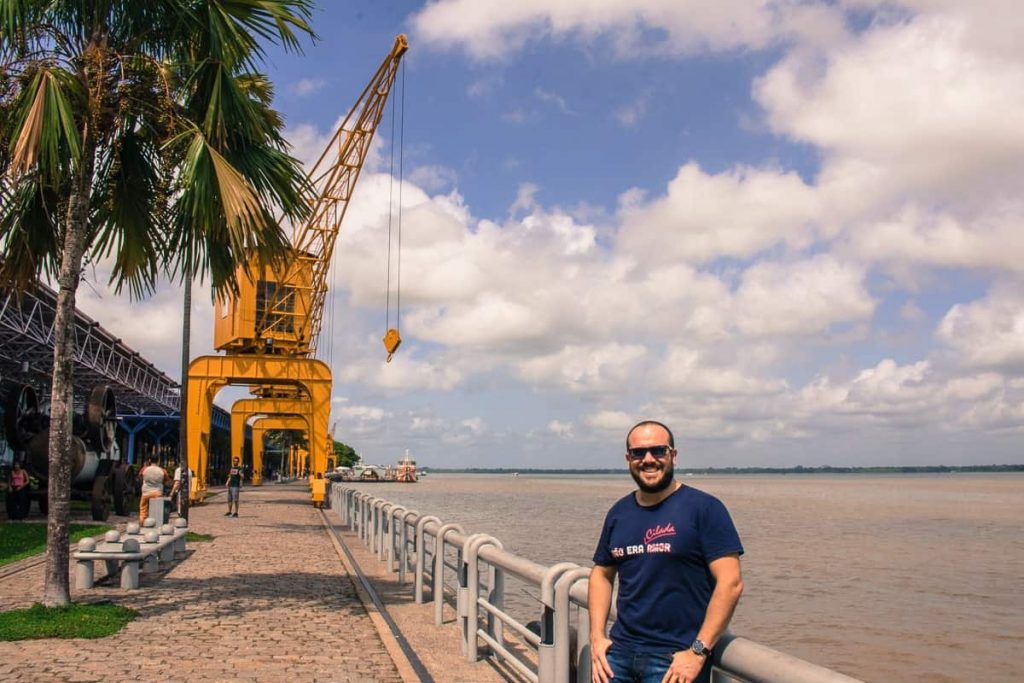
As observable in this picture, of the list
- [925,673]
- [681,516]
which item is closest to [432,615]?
[925,673]

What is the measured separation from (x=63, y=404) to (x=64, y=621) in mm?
2167

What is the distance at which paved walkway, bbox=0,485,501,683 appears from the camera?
7.53 m

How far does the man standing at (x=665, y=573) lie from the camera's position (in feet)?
11.7

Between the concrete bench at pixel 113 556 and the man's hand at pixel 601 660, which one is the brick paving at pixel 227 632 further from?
the man's hand at pixel 601 660

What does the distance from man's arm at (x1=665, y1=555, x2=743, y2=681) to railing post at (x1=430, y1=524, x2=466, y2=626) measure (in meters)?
6.42

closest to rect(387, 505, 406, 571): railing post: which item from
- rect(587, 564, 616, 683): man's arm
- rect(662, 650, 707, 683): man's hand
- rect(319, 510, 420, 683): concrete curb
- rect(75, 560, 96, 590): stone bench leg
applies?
rect(319, 510, 420, 683): concrete curb

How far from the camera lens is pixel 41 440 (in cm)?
2316

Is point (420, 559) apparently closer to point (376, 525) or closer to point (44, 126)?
point (376, 525)

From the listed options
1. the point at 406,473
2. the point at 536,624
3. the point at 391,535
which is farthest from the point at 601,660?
the point at 406,473

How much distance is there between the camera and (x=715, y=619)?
3533mm

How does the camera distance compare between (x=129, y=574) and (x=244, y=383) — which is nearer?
(x=129, y=574)

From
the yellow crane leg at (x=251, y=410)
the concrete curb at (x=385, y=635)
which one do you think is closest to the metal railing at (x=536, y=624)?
the concrete curb at (x=385, y=635)

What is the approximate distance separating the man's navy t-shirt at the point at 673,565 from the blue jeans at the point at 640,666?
27 millimetres

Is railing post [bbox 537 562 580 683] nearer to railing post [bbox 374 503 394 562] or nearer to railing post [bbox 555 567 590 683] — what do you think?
railing post [bbox 555 567 590 683]
